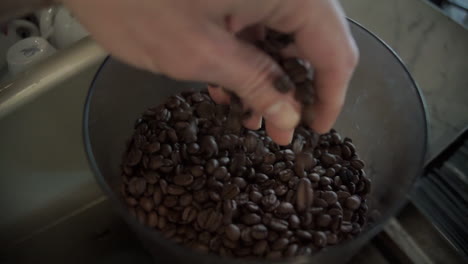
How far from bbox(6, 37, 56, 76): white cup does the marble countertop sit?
2.08ft

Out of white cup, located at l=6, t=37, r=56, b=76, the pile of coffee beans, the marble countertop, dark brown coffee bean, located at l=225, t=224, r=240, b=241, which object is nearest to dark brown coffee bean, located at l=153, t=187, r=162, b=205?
the pile of coffee beans

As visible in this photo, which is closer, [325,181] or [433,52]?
[325,181]

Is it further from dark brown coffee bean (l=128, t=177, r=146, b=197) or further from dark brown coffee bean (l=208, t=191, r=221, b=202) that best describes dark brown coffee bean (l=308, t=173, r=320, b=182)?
dark brown coffee bean (l=128, t=177, r=146, b=197)

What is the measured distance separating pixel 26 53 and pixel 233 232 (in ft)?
1.77

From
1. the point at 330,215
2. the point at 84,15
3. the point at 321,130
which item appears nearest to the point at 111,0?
the point at 84,15

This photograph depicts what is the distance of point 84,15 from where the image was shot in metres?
0.37

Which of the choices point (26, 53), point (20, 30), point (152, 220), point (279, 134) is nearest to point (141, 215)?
point (152, 220)

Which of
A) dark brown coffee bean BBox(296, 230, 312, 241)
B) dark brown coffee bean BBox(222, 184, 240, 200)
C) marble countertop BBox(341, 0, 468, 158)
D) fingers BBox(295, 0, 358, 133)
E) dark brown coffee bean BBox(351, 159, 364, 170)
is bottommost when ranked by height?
dark brown coffee bean BBox(222, 184, 240, 200)

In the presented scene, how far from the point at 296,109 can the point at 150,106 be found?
364 mm

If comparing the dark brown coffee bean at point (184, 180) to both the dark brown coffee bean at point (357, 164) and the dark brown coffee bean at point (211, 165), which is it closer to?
the dark brown coffee bean at point (211, 165)

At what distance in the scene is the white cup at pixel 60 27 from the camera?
2.86 feet

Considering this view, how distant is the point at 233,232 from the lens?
589mm

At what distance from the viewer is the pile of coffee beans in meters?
0.60

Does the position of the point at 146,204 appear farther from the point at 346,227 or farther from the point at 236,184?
the point at 346,227
